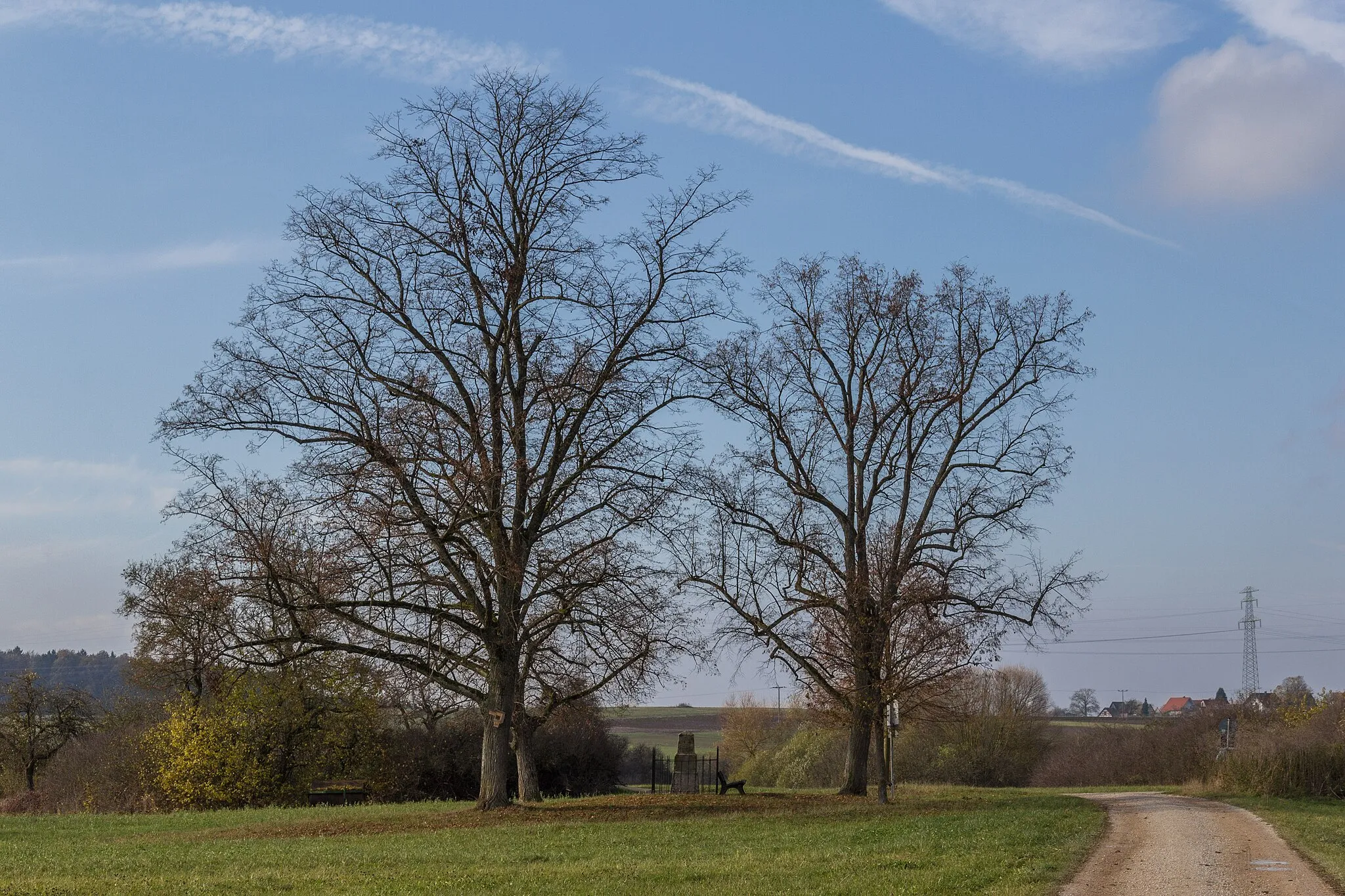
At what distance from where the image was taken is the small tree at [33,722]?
49625 millimetres

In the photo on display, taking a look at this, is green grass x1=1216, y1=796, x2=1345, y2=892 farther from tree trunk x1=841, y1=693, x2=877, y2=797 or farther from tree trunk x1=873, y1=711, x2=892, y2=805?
tree trunk x1=841, y1=693, x2=877, y2=797

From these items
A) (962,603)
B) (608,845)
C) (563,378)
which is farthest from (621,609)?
(962,603)

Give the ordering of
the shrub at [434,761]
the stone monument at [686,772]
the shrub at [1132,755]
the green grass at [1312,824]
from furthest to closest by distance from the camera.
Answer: the shrub at [1132,755] < the shrub at [434,761] < the stone monument at [686,772] < the green grass at [1312,824]

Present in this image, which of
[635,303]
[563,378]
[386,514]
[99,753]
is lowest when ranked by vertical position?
[99,753]

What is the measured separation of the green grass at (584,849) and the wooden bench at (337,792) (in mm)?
10842

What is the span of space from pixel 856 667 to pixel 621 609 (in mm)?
6134

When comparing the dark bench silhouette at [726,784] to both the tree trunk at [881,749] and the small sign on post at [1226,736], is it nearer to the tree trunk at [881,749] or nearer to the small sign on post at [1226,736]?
the tree trunk at [881,749]

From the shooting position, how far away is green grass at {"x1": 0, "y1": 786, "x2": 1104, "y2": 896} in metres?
12.6

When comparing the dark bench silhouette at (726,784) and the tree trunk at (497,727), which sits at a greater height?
the tree trunk at (497,727)

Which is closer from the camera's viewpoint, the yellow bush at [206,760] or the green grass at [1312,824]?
the green grass at [1312,824]

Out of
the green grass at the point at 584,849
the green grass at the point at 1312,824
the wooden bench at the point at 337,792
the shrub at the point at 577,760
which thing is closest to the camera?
the green grass at the point at 584,849

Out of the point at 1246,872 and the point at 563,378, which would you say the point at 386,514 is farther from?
the point at 1246,872

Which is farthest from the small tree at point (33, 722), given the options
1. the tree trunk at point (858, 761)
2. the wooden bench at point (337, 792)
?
the tree trunk at point (858, 761)

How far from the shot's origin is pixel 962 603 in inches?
1034
